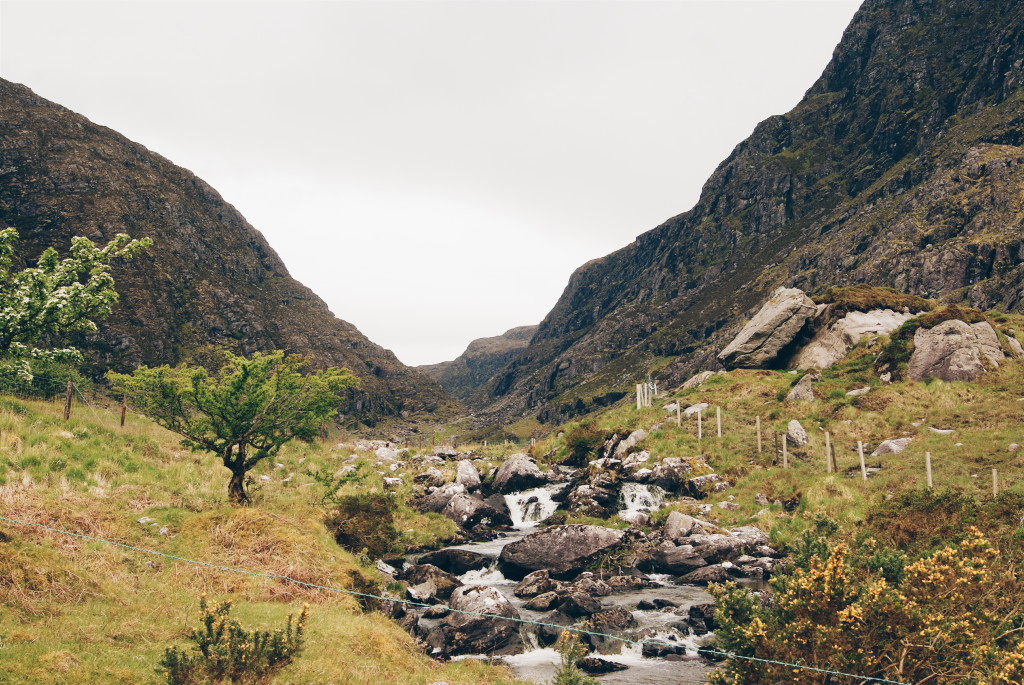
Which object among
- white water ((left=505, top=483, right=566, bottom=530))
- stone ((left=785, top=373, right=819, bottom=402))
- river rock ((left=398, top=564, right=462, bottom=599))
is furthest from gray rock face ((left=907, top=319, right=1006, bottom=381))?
river rock ((left=398, top=564, right=462, bottom=599))

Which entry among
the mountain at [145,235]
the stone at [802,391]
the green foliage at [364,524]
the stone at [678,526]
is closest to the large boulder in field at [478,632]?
the green foliage at [364,524]

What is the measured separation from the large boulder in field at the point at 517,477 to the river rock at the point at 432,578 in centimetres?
1358

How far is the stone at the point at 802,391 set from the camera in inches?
1320

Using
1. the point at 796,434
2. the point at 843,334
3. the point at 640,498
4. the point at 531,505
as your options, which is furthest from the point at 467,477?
the point at 843,334

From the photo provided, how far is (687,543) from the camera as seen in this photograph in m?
21.9

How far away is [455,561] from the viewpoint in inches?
881

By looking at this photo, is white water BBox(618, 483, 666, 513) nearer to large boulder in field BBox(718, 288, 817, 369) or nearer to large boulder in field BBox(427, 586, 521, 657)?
large boulder in field BBox(427, 586, 521, 657)

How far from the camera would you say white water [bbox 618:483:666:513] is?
2770 cm

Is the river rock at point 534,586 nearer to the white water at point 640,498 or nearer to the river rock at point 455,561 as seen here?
the river rock at point 455,561

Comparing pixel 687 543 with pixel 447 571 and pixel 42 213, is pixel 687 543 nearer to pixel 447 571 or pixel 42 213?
pixel 447 571

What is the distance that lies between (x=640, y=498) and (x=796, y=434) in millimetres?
9407

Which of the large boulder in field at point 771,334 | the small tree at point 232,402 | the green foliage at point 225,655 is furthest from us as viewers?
the large boulder in field at point 771,334

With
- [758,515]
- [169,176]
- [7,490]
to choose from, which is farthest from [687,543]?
[169,176]

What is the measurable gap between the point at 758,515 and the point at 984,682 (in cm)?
1696
